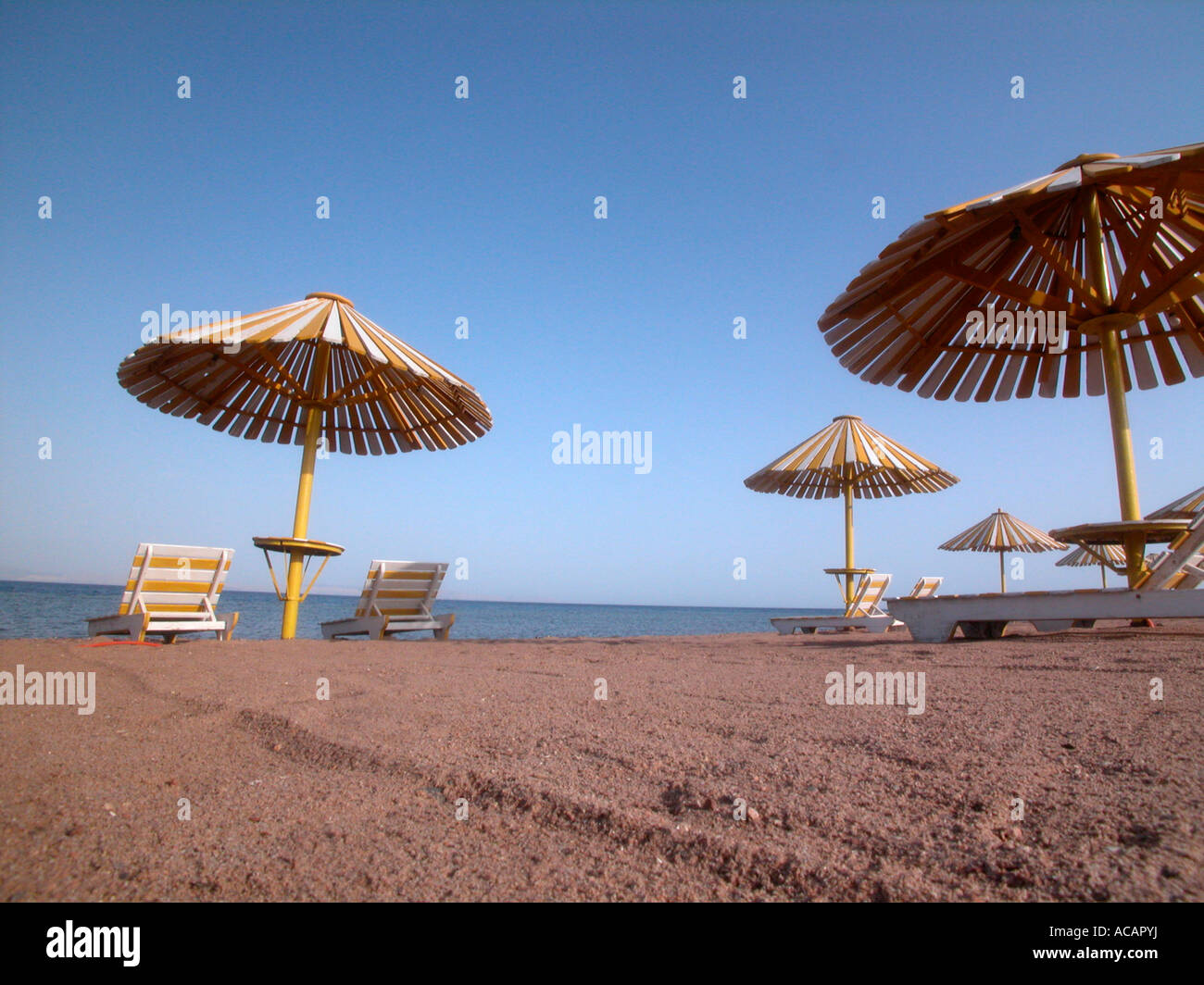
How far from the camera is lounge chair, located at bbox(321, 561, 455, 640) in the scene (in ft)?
24.0

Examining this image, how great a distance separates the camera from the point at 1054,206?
15.2 feet

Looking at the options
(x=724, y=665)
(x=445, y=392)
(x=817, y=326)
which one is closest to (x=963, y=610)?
(x=724, y=665)

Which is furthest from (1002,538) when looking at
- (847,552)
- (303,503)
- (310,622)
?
(310,622)

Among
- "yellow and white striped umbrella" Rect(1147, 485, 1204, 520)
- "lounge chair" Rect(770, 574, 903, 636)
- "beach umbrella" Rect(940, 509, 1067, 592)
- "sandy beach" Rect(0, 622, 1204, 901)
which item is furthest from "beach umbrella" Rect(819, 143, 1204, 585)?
"beach umbrella" Rect(940, 509, 1067, 592)

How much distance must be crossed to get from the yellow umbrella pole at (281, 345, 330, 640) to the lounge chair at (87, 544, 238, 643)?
0.60 metres

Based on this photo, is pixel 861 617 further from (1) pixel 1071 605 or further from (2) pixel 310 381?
(2) pixel 310 381

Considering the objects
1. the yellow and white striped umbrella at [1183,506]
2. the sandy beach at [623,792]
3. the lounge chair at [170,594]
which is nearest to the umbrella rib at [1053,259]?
the sandy beach at [623,792]

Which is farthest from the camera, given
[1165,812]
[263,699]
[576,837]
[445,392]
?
[445,392]

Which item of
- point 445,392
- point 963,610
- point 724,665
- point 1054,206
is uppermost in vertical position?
point 1054,206

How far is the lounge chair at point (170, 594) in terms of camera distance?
5840mm
